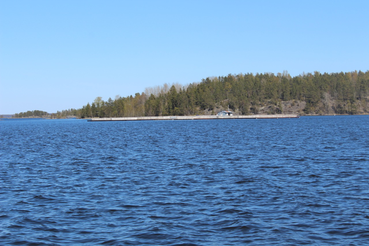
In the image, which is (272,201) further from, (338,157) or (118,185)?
(338,157)

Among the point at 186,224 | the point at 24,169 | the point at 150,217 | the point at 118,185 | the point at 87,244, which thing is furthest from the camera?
the point at 24,169

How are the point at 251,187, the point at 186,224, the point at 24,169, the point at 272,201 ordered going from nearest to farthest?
1. the point at 186,224
2. the point at 272,201
3. the point at 251,187
4. the point at 24,169

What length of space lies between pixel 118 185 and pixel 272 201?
927 centimetres

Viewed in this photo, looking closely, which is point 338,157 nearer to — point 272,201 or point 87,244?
point 272,201

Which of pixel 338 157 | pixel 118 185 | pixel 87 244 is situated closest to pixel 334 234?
pixel 87 244

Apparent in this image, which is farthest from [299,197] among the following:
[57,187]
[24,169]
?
→ [24,169]

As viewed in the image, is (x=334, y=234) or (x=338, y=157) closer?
(x=334, y=234)

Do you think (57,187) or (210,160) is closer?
(57,187)

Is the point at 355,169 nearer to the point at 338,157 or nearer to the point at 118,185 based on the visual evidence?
the point at 338,157

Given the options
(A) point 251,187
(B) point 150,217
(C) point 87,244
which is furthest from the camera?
(A) point 251,187

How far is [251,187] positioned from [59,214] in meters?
10.3

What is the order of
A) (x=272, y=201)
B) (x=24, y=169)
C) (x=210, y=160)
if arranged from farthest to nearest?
1. (x=210, y=160)
2. (x=24, y=169)
3. (x=272, y=201)

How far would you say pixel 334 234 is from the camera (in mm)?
12977

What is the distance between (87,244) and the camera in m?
12.3
